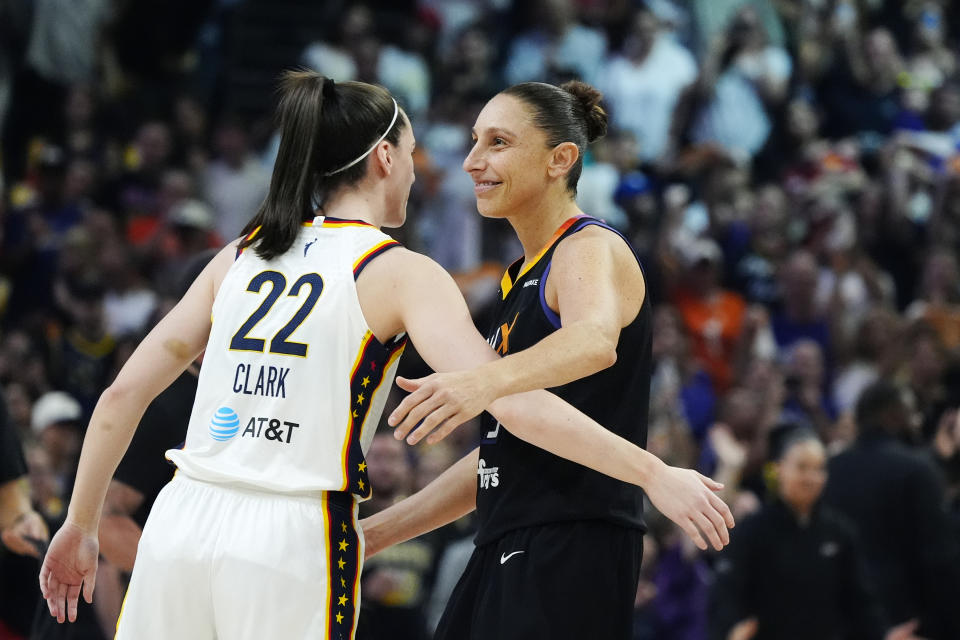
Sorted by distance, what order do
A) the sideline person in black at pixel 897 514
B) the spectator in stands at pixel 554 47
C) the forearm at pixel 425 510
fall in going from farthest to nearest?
the spectator in stands at pixel 554 47 → the sideline person in black at pixel 897 514 → the forearm at pixel 425 510

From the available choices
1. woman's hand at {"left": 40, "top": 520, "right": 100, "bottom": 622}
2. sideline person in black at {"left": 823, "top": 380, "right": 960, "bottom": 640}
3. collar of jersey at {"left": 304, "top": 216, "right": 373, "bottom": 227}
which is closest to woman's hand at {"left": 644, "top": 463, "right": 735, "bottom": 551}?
collar of jersey at {"left": 304, "top": 216, "right": 373, "bottom": 227}

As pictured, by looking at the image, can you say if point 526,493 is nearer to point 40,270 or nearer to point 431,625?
point 431,625

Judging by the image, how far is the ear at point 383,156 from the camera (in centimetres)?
433

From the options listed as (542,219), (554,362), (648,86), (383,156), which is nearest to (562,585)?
(554,362)

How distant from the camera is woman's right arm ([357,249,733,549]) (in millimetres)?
3867

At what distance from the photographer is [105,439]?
4.20 metres

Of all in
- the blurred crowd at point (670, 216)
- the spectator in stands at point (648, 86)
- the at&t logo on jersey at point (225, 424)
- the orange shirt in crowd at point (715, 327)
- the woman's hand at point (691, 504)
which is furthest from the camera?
the spectator in stands at point (648, 86)

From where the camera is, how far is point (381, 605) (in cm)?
841

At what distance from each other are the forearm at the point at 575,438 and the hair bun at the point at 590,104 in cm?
116

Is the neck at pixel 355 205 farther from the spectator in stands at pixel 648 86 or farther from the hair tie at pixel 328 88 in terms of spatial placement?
the spectator in stands at pixel 648 86

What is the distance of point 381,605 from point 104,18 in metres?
8.66

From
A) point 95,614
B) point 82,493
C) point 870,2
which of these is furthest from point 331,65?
point 82,493

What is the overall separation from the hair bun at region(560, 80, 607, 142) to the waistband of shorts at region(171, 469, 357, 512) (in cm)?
151

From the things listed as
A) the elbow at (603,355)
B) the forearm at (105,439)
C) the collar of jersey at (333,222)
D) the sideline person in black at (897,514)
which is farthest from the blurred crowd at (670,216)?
the elbow at (603,355)
